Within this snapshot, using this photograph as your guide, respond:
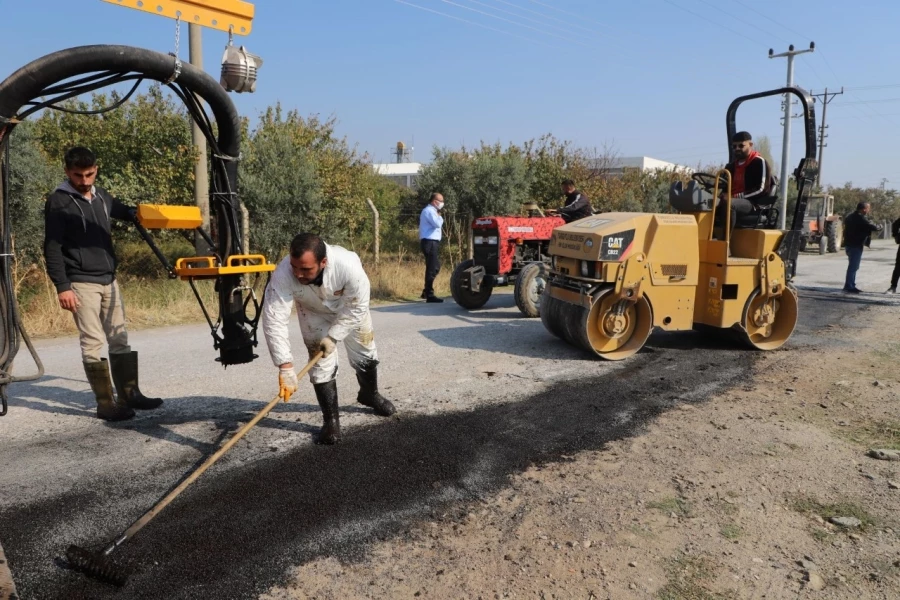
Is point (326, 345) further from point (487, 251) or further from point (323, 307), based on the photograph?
point (487, 251)

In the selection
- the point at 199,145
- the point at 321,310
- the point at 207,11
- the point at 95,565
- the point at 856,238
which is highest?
the point at 207,11

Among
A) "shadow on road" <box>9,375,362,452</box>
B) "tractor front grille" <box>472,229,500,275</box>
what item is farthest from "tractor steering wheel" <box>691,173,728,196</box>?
"shadow on road" <box>9,375,362,452</box>

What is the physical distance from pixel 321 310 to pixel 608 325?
→ 3396 millimetres

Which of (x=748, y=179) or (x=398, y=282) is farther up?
(x=748, y=179)

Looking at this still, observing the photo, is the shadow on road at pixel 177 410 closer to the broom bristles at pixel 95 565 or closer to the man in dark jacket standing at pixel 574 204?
the broom bristles at pixel 95 565

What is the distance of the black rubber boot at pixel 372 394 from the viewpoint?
197 inches

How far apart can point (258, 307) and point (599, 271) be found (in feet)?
11.1

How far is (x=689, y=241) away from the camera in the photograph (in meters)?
6.86

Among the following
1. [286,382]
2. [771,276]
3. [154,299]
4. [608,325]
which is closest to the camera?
[286,382]

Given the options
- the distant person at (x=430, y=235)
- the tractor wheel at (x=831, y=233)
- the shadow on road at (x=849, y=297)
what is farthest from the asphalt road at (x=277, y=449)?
the tractor wheel at (x=831, y=233)

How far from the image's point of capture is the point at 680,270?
A: 22.6ft

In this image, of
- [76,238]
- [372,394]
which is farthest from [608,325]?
[76,238]

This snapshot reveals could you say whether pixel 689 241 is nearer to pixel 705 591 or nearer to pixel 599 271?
pixel 599 271

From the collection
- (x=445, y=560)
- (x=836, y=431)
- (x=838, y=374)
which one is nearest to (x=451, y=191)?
(x=838, y=374)
